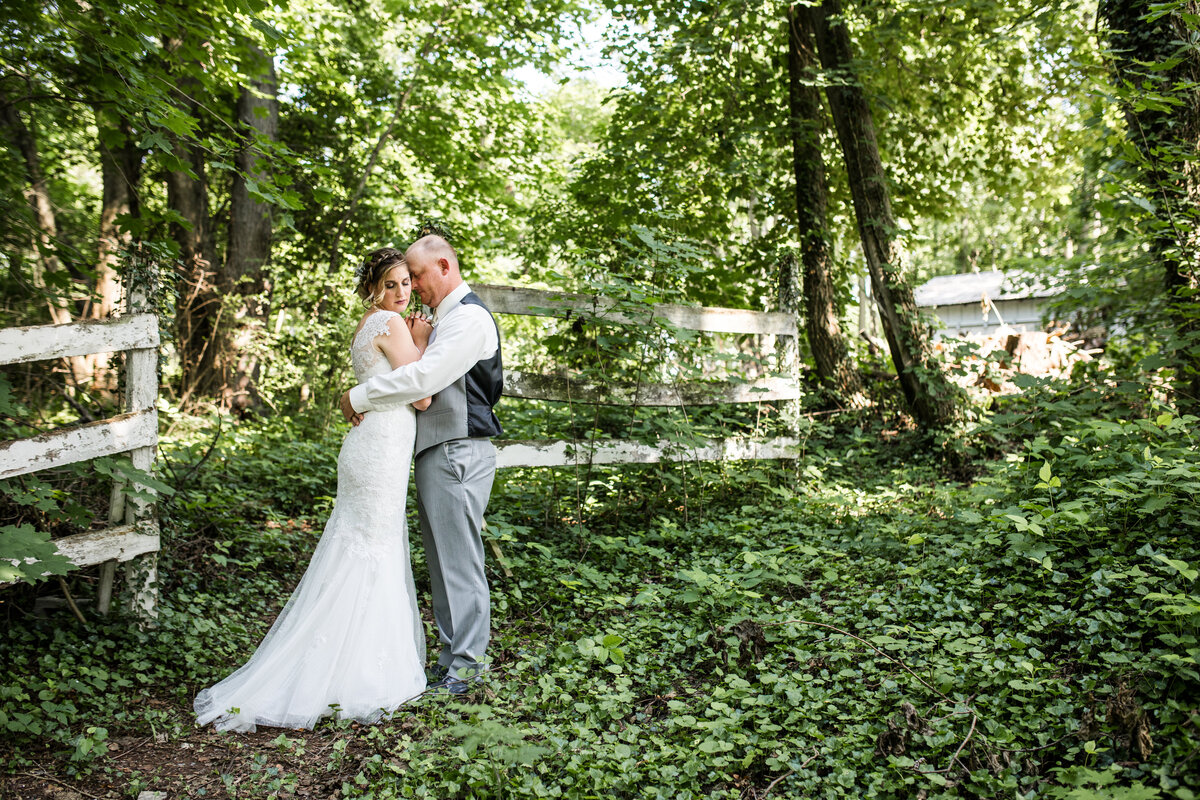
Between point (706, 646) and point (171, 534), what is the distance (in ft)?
10.5

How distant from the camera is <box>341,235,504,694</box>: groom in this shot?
371cm

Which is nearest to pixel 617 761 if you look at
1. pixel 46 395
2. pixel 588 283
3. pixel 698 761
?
pixel 698 761

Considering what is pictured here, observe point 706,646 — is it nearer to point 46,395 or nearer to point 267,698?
point 267,698

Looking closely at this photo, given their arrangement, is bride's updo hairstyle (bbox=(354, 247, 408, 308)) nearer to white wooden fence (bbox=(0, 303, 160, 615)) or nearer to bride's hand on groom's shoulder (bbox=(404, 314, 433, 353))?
bride's hand on groom's shoulder (bbox=(404, 314, 433, 353))

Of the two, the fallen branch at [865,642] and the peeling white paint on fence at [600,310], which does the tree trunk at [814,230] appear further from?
the fallen branch at [865,642]

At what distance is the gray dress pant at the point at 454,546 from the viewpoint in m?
3.76

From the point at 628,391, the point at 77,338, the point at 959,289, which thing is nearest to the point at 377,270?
the point at 77,338

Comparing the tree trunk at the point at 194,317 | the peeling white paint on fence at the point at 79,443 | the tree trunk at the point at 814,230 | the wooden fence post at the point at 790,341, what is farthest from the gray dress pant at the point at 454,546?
the tree trunk at the point at 814,230

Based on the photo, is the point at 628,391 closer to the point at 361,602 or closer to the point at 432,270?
the point at 432,270

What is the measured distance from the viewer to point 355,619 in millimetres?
3520

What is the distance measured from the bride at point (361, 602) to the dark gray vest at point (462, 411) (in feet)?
0.21

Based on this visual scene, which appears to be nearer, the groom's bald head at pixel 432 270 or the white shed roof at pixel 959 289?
the groom's bald head at pixel 432 270

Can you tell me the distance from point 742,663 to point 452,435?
1837 mm

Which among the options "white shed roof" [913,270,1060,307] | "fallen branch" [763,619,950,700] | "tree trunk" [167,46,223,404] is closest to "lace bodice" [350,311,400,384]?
"fallen branch" [763,619,950,700]
